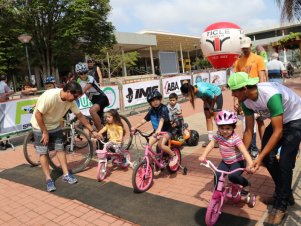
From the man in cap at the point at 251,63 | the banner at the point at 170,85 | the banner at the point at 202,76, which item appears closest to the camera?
the man in cap at the point at 251,63

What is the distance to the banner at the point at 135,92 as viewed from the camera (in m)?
12.0

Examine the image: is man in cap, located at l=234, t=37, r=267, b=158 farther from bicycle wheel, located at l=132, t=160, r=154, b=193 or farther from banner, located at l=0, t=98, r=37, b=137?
banner, located at l=0, t=98, r=37, b=137

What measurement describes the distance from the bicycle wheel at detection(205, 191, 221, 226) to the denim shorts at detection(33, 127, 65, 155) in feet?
9.27

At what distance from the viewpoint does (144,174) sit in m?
4.54

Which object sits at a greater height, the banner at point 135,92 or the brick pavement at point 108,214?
the banner at point 135,92

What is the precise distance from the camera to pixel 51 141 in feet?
17.1

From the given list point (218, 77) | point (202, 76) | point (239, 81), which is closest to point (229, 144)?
point (239, 81)

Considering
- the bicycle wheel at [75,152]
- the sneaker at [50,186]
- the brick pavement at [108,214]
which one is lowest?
the brick pavement at [108,214]

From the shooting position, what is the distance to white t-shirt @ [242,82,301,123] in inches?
120

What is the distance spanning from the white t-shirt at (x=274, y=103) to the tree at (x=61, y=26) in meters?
25.1

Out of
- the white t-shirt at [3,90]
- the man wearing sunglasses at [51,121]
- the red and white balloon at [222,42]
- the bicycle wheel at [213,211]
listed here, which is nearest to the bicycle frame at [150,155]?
the man wearing sunglasses at [51,121]

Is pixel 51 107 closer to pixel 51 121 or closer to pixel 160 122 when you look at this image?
pixel 51 121

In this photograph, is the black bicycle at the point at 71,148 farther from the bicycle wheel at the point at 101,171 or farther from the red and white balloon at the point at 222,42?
the red and white balloon at the point at 222,42

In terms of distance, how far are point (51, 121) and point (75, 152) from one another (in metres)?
1.65
